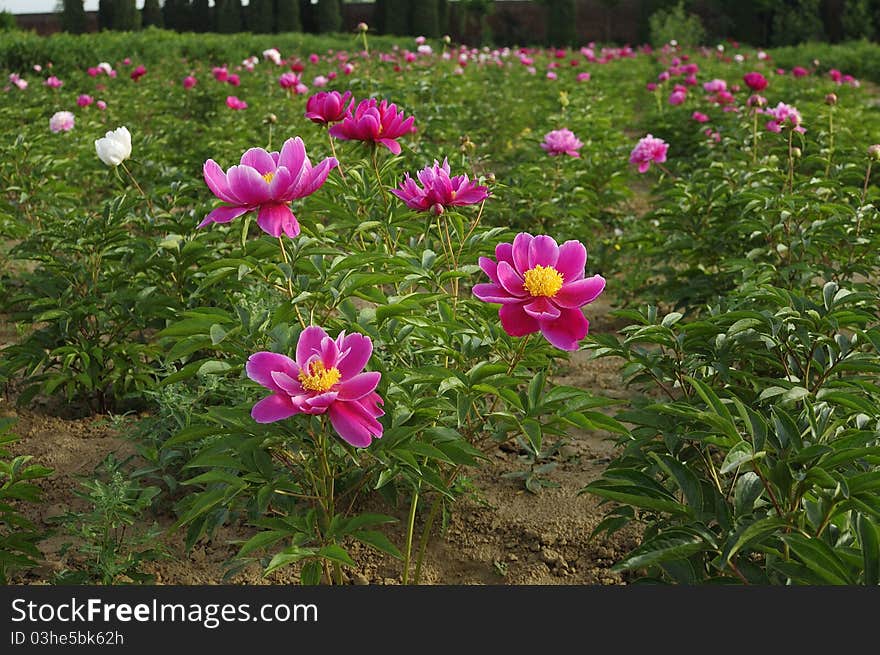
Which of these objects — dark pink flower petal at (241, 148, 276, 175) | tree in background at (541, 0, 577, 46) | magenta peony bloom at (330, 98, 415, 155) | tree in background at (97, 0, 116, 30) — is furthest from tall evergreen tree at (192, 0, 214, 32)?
dark pink flower petal at (241, 148, 276, 175)

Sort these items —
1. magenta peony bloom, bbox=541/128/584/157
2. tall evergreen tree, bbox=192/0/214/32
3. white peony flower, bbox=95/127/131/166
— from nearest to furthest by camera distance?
white peony flower, bbox=95/127/131/166, magenta peony bloom, bbox=541/128/584/157, tall evergreen tree, bbox=192/0/214/32

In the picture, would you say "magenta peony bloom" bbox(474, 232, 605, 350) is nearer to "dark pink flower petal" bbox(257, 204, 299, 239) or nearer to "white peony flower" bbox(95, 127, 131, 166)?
"dark pink flower petal" bbox(257, 204, 299, 239)

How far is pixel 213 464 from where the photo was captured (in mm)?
1686

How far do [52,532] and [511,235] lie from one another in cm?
152

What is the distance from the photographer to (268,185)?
1722mm

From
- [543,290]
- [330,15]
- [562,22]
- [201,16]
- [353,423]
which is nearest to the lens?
[353,423]

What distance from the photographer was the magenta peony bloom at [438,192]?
2160mm

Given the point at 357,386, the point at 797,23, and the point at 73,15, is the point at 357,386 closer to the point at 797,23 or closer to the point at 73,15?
the point at 73,15

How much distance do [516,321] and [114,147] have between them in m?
1.74

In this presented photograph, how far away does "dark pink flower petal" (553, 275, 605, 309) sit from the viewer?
5.41 ft

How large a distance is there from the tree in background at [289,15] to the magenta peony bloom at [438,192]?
2705 cm

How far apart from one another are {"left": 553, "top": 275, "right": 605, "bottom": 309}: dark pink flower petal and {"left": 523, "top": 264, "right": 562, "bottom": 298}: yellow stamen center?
0.01m

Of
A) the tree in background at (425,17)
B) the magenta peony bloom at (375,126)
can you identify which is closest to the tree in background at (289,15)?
the tree in background at (425,17)

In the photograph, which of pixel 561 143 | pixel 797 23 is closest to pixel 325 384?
pixel 561 143
